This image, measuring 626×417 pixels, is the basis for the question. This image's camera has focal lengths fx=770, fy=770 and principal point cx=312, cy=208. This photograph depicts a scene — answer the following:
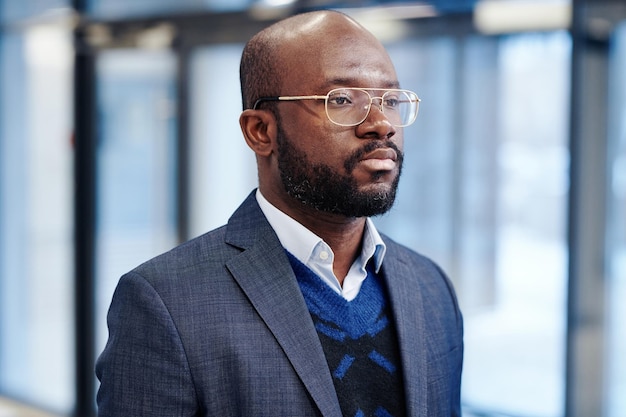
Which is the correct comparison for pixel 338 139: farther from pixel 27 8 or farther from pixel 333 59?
pixel 27 8

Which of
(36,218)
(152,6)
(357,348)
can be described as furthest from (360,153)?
(36,218)

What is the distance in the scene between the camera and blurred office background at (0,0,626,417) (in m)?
2.64

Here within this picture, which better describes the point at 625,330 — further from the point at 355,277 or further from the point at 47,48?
the point at 47,48

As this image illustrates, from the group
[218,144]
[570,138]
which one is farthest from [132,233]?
[570,138]

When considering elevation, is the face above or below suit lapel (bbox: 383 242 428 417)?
above

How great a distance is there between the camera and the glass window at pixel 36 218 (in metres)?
4.01

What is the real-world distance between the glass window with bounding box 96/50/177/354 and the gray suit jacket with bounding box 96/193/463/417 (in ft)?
8.36

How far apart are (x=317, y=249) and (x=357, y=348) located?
161 mm

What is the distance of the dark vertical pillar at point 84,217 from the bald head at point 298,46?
114 inches

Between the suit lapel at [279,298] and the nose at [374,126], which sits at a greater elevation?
the nose at [374,126]

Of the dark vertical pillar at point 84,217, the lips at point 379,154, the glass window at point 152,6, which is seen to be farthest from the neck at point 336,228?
the dark vertical pillar at point 84,217

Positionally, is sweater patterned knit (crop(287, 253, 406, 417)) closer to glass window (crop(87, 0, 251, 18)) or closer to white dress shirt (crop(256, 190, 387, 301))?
white dress shirt (crop(256, 190, 387, 301))

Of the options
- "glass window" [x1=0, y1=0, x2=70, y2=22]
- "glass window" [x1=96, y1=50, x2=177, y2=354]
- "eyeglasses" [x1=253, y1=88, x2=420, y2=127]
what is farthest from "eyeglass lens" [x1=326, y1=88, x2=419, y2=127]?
"glass window" [x1=0, y1=0, x2=70, y2=22]

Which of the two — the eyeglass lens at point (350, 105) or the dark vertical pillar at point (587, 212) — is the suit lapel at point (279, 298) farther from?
the dark vertical pillar at point (587, 212)
